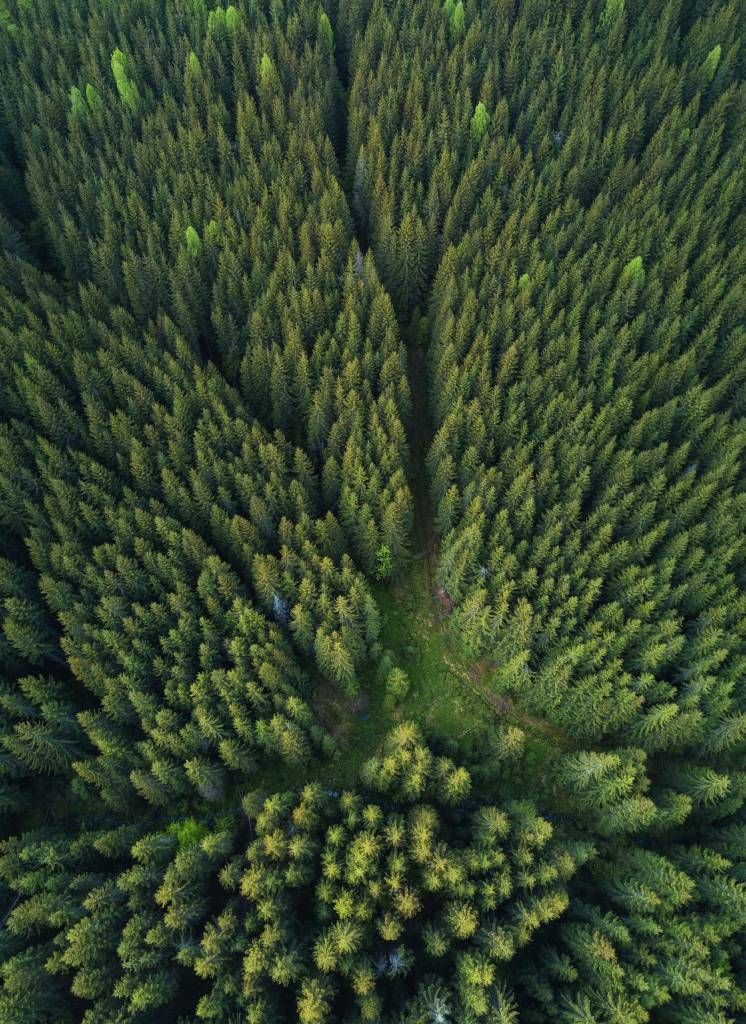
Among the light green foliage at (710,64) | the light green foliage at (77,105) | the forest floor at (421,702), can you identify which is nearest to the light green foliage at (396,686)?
the forest floor at (421,702)

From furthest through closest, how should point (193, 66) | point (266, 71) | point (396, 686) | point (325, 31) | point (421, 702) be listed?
point (325, 31), point (193, 66), point (266, 71), point (421, 702), point (396, 686)

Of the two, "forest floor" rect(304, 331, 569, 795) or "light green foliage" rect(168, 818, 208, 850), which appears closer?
"light green foliage" rect(168, 818, 208, 850)

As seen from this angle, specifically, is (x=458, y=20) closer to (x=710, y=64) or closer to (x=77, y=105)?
(x=710, y=64)

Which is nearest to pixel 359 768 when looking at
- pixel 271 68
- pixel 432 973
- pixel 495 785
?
pixel 495 785

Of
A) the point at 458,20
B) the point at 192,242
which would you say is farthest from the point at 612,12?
the point at 192,242

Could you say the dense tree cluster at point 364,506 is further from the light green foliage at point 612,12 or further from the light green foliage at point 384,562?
the light green foliage at point 612,12

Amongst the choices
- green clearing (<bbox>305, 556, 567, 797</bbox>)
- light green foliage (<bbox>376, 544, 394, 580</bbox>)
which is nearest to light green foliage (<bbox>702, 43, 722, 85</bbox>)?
light green foliage (<bbox>376, 544, 394, 580</bbox>)

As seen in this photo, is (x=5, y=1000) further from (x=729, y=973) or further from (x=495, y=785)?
(x=729, y=973)

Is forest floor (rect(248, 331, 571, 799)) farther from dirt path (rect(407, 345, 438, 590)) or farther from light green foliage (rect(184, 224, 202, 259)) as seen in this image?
light green foliage (rect(184, 224, 202, 259))
